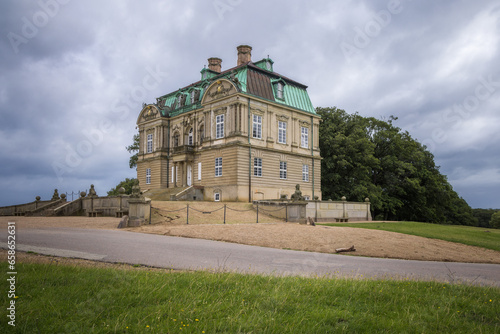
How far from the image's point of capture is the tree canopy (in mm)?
49531

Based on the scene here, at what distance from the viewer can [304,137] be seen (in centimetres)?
4622

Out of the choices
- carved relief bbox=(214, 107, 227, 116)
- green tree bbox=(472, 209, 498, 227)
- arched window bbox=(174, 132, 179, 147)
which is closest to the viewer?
carved relief bbox=(214, 107, 227, 116)

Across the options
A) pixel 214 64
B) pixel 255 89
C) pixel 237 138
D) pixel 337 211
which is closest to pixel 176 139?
pixel 214 64

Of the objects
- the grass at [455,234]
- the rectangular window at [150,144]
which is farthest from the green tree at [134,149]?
the grass at [455,234]

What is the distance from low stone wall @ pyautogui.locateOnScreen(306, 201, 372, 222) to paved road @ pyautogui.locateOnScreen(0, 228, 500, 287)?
62.0 ft

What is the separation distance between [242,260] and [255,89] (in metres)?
31.8

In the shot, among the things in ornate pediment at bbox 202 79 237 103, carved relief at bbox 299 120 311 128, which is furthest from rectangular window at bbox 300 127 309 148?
ornate pediment at bbox 202 79 237 103

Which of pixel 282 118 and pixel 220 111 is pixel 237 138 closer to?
pixel 220 111

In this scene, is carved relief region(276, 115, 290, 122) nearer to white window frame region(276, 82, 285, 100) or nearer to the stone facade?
the stone facade

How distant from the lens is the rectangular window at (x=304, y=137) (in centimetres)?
4581

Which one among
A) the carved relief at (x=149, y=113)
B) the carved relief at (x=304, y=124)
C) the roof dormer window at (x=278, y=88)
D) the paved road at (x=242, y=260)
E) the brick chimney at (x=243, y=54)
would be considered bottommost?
the paved road at (x=242, y=260)

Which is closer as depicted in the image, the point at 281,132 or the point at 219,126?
the point at 219,126

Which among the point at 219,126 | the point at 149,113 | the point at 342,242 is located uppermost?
the point at 149,113

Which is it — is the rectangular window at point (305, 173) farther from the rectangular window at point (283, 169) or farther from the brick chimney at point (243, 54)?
the brick chimney at point (243, 54)
